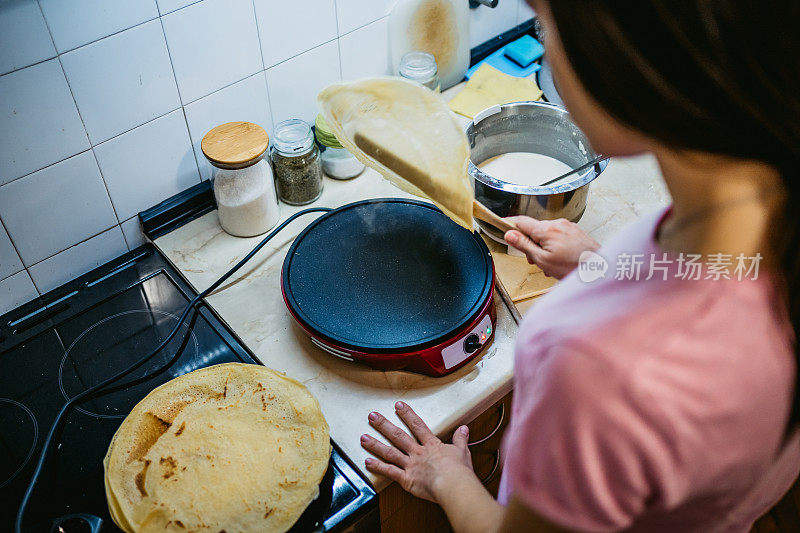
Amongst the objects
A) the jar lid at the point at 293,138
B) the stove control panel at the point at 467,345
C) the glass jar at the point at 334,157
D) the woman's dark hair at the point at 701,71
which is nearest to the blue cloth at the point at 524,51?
the glass jar at the point at 334,157

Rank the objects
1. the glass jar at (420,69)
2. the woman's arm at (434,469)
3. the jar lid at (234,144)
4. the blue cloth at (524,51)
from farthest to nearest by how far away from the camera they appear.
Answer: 1. the blue cloth at (524,51)
2. the glass jar at (420,69)
3. the jar lid at (234,144)
4. the woman's arm at (434,469)

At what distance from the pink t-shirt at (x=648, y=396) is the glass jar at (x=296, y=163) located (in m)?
0.84

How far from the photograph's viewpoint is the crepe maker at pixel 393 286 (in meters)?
1.04

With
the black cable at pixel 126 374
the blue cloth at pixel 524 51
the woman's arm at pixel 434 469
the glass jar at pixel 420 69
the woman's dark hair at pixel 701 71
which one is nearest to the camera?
the woman's dark hair at pixel 701 71

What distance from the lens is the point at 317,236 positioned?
3.97 feet

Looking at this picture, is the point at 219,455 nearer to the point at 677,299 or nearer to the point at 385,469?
the point at 385,469

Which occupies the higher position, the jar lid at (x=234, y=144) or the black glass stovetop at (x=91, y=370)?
the jar lid at (x=234, y=144)

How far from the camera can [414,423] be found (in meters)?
1.00

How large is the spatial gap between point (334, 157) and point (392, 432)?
25.1 inches

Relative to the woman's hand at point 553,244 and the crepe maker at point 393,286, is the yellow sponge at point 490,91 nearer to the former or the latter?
the crepe maker at point 393,286

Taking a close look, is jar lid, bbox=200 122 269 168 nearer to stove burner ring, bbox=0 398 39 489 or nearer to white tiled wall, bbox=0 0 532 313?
white tiled wall, bbox=0 0 532 313

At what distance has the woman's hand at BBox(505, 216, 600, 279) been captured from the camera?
102 cm

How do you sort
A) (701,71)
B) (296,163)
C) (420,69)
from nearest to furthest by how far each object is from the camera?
(701,71), (296,163), (420,69)

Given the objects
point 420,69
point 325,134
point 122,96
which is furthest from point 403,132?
point 122,96
